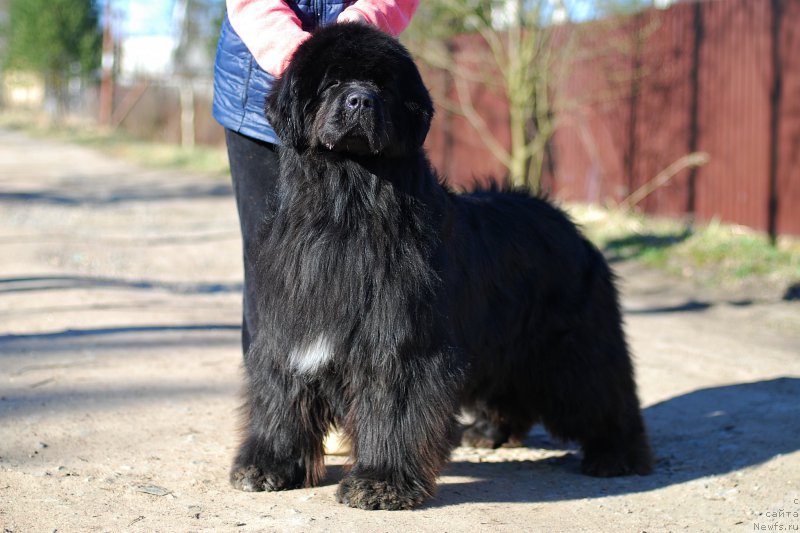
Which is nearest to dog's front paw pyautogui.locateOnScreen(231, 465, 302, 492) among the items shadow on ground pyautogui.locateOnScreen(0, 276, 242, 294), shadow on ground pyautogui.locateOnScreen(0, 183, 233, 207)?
shadow on ground pyautogui.locateOnScreen(0, 276, 242, 294)

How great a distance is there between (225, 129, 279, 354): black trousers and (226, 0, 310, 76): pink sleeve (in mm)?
388

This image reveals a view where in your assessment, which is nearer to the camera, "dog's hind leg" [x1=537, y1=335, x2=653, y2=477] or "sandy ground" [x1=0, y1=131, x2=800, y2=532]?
"sandy ground" [x1=0, y1=131, x2=800, y2=532]

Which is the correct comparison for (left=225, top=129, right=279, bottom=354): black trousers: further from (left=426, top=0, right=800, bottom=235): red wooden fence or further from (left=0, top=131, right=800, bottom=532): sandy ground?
(left=426, top=0, right=800, bottom=235): red wooden fence

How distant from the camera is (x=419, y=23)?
1323 centimetres

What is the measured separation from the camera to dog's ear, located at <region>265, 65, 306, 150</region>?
3021mm

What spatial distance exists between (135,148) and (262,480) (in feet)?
70.1

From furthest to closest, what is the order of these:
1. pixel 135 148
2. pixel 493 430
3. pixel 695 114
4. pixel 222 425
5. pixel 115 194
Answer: pixel 135 148, pixel 115 194, pixel 695 114, pixel 493 430, pixel 222 425

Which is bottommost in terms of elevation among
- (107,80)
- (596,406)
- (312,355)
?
(596,406)

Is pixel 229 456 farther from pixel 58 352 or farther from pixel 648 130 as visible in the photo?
pixel 648 130

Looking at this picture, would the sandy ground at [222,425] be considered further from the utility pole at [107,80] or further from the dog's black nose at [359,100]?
the utility pole at [107,80]

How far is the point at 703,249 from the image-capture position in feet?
32.4

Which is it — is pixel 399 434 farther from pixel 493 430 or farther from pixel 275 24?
pixel 275 24

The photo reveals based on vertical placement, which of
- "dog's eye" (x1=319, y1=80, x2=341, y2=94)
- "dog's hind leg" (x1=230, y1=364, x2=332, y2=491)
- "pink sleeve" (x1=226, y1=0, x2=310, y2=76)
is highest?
"pink sleeve" (x1=226, y1=0, x2=310, y2=76)

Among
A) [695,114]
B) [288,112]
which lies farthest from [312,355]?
[695,114]
